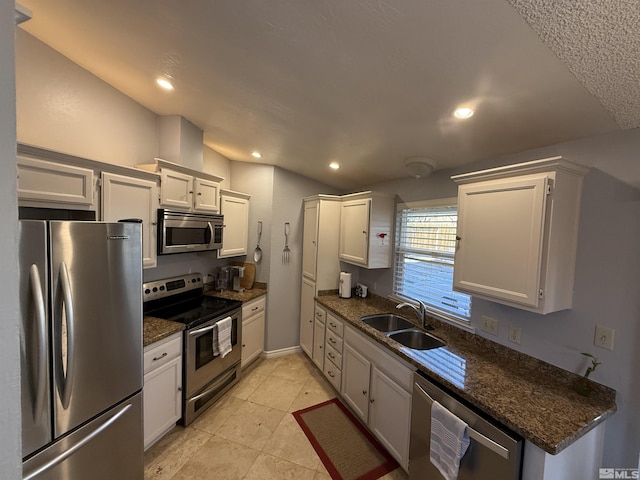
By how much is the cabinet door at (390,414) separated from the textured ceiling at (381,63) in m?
1.81

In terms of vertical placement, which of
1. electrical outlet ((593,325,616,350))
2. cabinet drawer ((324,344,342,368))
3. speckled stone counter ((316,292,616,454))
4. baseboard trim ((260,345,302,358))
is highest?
electrical outlet ((593,325,616,350))

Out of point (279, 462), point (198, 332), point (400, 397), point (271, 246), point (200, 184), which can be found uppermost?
point (200, 184)

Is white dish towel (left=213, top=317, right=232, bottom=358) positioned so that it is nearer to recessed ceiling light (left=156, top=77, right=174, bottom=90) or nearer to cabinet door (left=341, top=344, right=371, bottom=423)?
cabinet door (left=341, top=344, right=371, bottom=423)

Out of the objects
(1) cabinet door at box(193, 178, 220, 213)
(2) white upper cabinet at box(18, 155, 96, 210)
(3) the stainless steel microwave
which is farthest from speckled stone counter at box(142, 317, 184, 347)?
(1) cabinet door at box(193, 178, 220, 213)

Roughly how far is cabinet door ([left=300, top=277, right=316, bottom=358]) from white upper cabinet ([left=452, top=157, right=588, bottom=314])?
79.3 inches

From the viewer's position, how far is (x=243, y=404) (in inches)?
104

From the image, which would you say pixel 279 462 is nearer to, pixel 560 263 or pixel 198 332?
pixel 198 332

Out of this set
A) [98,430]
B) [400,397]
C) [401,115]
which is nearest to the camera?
[98,430]

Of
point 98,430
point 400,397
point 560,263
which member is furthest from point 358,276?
point 98,430

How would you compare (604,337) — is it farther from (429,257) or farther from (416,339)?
(429,257)

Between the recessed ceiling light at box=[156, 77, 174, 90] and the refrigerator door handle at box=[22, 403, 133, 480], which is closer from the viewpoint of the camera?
the refrigerator door handle at box=[22, 403, 133, 480]

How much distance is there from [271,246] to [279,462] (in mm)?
2166

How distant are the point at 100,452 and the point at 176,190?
189 centimetres

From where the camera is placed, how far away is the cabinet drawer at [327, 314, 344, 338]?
2706mm
